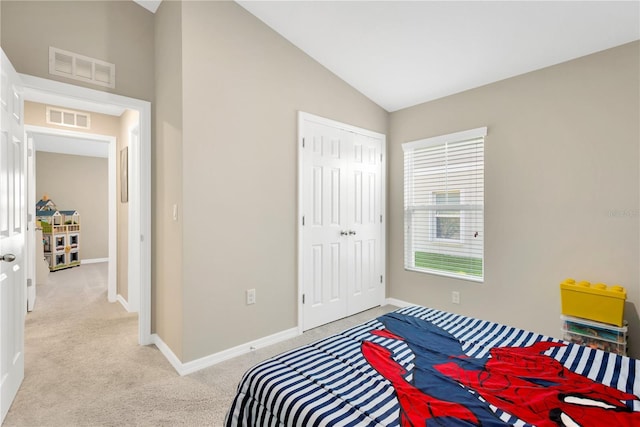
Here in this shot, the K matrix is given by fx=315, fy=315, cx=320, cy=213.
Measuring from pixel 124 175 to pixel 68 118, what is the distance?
869 mm

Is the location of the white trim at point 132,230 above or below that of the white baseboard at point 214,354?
above

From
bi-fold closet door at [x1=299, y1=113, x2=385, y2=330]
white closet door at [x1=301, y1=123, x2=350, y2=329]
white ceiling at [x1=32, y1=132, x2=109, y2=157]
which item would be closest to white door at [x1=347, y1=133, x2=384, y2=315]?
bi-fold closet door at [x1=299, y1=113, x2=385, y2=330]

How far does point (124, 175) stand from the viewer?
3.87m

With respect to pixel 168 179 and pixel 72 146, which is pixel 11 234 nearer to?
pixel 168 179

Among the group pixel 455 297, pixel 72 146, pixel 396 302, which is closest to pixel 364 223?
pixel 396 302

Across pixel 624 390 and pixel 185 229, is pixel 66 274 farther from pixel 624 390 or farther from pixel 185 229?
pixel 624 390

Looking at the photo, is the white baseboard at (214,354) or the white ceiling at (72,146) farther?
the white ceiling at (72,146)

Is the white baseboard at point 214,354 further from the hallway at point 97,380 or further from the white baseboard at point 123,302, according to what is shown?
the white baseboard at point 123,302

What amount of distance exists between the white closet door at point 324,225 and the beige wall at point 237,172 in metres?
0.18

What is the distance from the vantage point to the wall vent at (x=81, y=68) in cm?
232

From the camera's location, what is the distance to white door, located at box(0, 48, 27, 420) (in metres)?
1.80

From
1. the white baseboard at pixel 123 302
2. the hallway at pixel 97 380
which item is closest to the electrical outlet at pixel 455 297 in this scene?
the hallway at pixel 97 380

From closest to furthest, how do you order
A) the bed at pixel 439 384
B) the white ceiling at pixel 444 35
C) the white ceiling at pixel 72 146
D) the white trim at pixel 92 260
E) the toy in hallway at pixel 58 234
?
the bed at pixel 439 384 < the white ceiling at pixel 444 35 < the white ceiling at pixel 72 146 < the toy in hallway at pixel 58 234 < the white trim at pixel 92 260

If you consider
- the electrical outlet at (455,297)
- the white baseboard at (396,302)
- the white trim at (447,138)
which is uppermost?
the white trim at (447,138)
